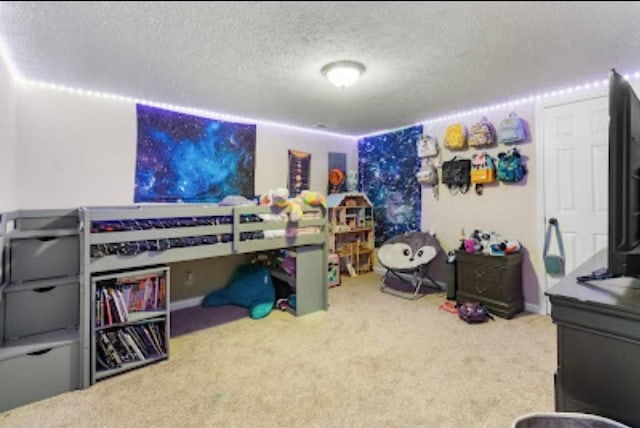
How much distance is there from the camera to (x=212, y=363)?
2.28 m

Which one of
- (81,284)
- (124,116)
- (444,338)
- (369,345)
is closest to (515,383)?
(444,338)

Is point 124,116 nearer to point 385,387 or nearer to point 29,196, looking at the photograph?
point 29,196

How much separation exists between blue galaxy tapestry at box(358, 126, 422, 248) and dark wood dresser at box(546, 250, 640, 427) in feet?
10.8

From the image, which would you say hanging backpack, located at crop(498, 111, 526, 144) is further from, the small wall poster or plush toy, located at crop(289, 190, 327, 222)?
the small wall poster

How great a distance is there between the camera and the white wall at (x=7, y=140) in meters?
2.18

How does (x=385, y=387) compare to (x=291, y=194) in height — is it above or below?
below

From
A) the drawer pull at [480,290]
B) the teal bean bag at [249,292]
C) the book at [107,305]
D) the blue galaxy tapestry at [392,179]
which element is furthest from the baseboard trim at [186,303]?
the drawer pull at [480,290]

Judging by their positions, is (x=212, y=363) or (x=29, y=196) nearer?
(x=212, y=363)

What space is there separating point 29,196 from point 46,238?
86 centimetres

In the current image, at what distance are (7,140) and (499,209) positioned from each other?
Result: 14.5 feet

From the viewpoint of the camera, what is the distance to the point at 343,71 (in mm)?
2318

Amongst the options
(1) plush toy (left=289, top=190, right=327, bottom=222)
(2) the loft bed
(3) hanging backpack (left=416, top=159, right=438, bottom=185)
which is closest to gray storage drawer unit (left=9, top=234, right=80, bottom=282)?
(2) the loft bed

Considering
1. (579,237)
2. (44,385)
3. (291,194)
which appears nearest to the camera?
(44,385)

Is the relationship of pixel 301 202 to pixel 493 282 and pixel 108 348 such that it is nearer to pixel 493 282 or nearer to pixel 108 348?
pixel 108 348
